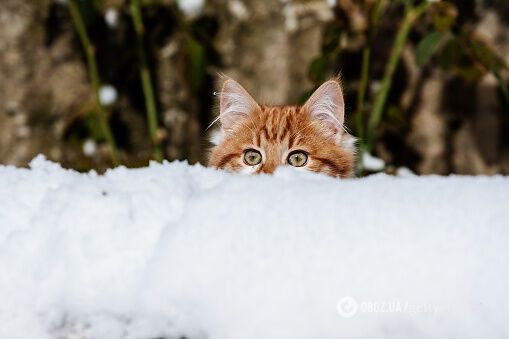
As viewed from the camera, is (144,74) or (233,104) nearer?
(233,104)

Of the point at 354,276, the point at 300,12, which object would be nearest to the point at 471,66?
the point at 300,12

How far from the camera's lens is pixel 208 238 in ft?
2.12

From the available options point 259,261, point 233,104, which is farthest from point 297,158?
point 259,261

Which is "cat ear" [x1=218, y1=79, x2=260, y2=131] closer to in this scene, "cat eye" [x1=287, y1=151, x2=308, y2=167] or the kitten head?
the kitten head

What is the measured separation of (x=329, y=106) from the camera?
1.46 m

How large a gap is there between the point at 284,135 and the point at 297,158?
6cm

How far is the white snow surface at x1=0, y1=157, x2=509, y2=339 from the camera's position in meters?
0.61

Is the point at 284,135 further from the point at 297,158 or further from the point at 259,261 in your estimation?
the point at 259,261

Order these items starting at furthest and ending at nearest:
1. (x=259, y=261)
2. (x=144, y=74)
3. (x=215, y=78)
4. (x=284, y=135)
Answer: (x=215, y=78) < (x=144, y=74) < (x=284, y=135) < (x=259, y=261)

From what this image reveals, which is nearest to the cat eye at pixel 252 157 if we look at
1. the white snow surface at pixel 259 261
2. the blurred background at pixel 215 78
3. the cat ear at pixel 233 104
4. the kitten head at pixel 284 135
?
the kitten head at pixel 284 135

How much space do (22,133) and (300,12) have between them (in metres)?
1.17

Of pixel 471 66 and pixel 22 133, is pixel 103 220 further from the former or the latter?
pixel 22 133

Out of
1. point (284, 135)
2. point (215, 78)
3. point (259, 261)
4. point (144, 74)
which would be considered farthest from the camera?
point (215, 78)

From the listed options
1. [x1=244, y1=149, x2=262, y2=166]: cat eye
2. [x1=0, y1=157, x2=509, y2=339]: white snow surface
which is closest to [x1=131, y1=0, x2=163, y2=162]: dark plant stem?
[x1=244, y1=149, x2=262, y2=166]: cat eye
